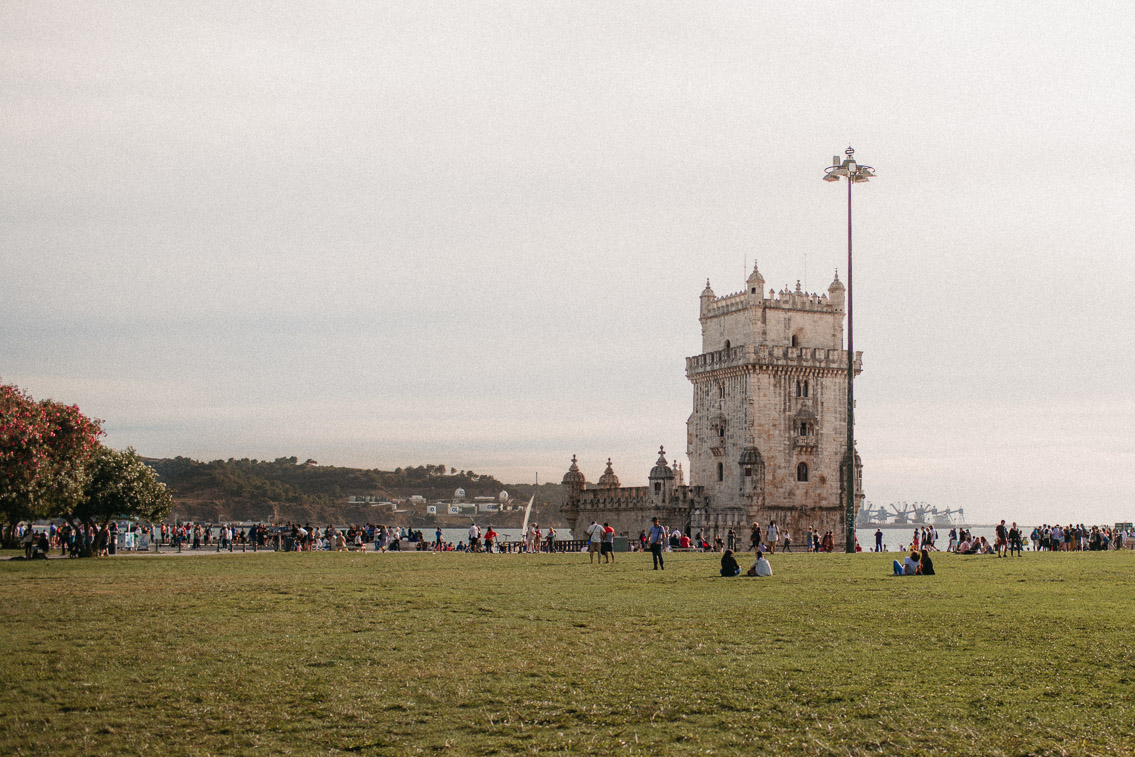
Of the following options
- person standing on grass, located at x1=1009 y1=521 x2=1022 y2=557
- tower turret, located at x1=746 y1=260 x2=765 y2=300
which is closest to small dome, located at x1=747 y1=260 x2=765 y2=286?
tower turret, located at x1=746 y1=260 x2=765 y2=300

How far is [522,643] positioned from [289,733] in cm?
559

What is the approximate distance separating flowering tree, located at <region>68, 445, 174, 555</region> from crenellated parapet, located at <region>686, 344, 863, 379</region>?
114ft

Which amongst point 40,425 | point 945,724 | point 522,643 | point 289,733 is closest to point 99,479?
point 40,425

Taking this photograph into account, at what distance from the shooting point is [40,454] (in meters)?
40.2

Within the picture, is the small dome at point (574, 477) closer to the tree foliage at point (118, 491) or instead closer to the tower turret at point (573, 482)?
the tower turret at point (573, 482)

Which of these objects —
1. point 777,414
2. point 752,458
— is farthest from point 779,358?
point 752,458

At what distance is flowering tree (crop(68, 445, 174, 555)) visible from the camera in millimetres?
47062

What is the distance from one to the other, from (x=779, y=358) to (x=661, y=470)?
427 inches

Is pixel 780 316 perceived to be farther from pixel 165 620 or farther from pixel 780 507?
pixel 165 620

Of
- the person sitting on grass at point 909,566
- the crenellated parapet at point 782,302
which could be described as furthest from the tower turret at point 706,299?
the person sitting on grass at point 909,566

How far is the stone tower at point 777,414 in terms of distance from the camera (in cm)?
7025

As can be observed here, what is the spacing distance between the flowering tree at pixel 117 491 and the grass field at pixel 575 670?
21041mm

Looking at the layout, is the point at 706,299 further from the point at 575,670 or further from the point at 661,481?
the point at 575,670

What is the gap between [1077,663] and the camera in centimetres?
1585
